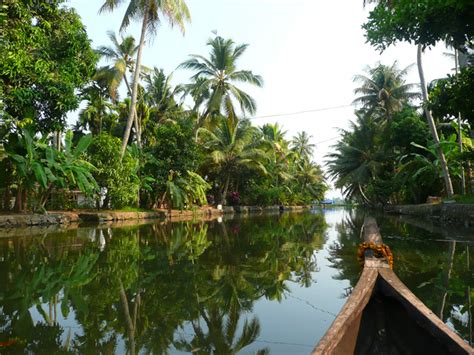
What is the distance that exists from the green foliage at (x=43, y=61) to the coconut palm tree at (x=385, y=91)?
21.7m

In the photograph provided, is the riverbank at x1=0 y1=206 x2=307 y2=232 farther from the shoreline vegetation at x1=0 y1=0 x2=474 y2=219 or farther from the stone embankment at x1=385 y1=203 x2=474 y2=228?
the stone embankment at x1=385 y1=203 x2=474 y2=228

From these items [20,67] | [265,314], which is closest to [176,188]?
[20,67]

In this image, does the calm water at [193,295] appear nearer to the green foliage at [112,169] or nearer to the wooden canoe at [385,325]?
the wooden canoe at [385,325]

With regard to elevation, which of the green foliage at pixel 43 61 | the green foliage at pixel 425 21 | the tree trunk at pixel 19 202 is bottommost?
the tree trunk at pixel 19 202

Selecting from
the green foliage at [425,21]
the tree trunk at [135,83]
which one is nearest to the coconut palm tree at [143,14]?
the tree trunk at [135,83]

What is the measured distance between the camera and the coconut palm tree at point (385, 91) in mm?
27156

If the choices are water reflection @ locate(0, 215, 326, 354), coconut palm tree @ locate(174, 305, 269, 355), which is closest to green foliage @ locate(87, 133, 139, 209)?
water reflection @ locate(0, 215, 326, 354)

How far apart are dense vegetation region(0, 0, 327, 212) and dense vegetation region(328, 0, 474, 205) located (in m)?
8.22

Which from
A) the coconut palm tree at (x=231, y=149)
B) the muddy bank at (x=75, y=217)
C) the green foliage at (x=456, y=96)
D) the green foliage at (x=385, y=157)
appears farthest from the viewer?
the coconut palm tree at (x=231, y=149)

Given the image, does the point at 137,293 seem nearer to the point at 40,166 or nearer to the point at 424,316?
the point at 424,316

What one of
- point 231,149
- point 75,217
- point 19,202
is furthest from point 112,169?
point 231,149

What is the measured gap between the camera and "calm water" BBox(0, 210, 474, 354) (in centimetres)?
286

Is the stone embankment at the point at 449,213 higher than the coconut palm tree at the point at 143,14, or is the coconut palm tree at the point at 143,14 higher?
the coconut palm tree at the point at 143,14

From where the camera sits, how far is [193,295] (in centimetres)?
409
